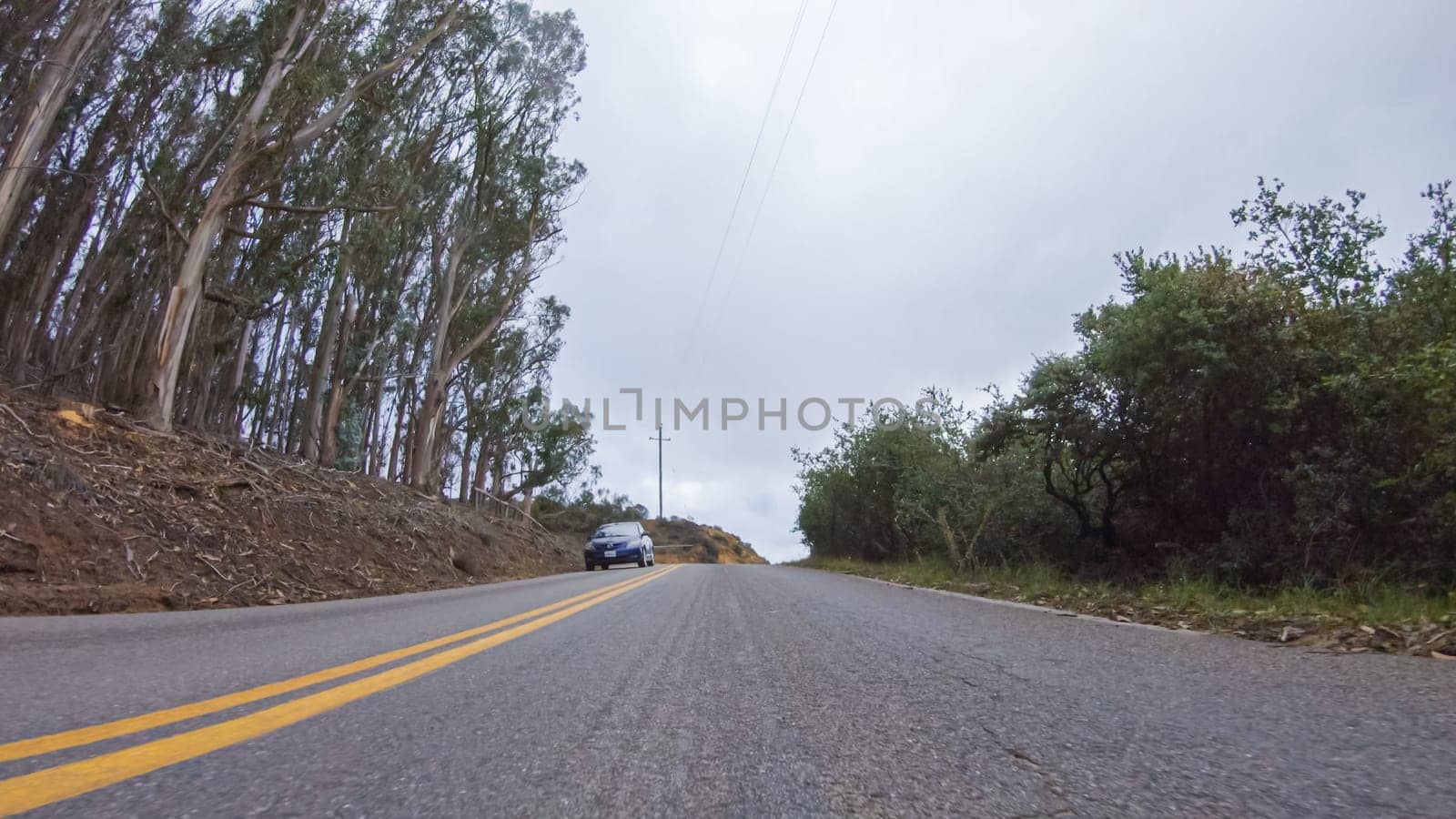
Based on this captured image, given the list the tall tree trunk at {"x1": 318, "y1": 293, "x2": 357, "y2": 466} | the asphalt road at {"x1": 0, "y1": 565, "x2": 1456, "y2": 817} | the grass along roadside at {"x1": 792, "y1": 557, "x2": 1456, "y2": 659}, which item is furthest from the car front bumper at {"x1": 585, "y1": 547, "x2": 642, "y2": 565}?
the asphalt road at {"x1": 0, "y1": 565, "x2": 1456, "y2": 817}

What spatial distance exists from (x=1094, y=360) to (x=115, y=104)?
71.4ft

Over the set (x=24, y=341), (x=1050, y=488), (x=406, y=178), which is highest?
(x=406, y=178)

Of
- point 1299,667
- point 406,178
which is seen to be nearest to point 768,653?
point 1299,667

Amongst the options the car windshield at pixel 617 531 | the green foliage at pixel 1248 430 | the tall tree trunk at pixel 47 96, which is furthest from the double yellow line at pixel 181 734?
the car windshield at pixel 617 531

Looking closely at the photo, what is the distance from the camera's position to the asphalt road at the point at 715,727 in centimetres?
175

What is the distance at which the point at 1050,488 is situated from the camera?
12867mm

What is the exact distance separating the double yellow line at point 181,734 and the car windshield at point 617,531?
717 inches

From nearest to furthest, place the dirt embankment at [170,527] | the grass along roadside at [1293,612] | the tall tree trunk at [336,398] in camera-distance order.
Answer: the grass along roadside at [1293,612]
the dirt embankment at [170,527]
the tall tree trunk at [336,398]

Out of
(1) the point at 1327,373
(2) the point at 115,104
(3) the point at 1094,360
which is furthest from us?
(2) the point at 115,104

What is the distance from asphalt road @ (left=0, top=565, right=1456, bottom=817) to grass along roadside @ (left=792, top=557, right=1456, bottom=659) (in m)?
0.58

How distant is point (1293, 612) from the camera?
557cm

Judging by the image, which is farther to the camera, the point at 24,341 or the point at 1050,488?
the point at 24,341

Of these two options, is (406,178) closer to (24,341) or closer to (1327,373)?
(24,341)

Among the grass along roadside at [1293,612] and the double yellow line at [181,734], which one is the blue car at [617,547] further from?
the double yellow line at [181,734]
